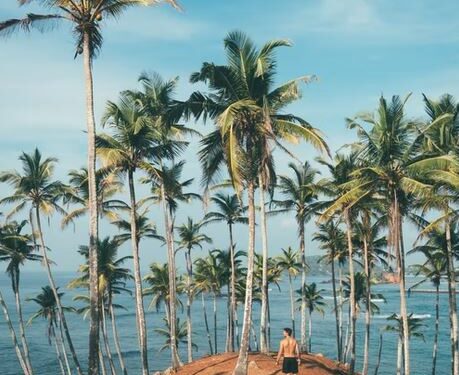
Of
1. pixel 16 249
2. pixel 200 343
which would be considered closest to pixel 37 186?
pixel 16 249

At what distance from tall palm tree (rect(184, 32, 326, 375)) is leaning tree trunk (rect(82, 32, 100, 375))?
18.6ft

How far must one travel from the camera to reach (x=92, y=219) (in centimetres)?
1588

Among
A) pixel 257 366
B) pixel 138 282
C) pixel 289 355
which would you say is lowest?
pixel 257 366

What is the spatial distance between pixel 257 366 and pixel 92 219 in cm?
1049

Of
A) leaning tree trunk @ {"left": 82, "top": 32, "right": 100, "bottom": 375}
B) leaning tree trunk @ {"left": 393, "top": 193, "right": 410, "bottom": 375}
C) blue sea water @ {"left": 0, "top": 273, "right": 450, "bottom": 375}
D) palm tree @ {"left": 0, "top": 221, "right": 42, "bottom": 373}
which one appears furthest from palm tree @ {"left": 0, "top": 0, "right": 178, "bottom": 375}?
blue sea water @ {"left": 0, "top": 273, "right": 450, "bottom": 375}

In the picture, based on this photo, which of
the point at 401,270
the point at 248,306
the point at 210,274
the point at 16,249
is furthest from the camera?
the point at 210,274

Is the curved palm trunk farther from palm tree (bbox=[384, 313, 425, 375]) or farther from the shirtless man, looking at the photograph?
palm tree (bbox=[384, 313, 425, 375])

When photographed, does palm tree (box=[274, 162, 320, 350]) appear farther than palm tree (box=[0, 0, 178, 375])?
Yes

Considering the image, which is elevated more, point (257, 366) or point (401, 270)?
point (401, 270)

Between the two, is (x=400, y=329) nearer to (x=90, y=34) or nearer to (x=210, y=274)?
(x=210, y=274)

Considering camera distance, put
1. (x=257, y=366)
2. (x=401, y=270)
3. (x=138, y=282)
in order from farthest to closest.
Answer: (x=138, y=282), (x=401, y=270), (x=257, y=366)

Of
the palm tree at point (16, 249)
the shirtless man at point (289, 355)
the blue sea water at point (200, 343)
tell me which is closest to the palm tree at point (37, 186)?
the palm tree at point (16, 249)

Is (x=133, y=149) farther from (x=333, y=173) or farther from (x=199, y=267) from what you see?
(x=199, y=267)

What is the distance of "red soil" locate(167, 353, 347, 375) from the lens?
850 inches
